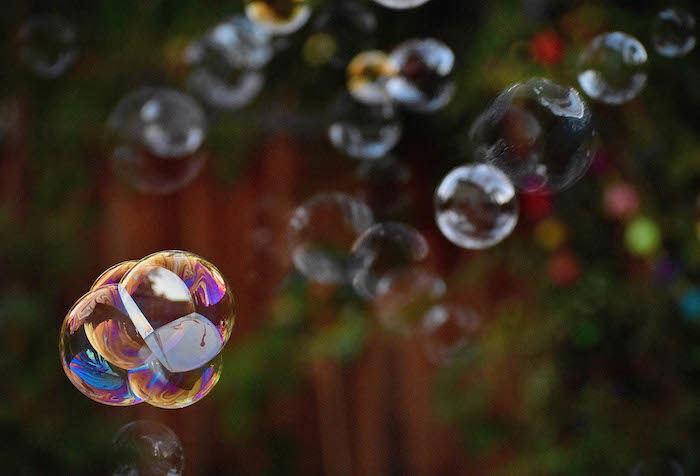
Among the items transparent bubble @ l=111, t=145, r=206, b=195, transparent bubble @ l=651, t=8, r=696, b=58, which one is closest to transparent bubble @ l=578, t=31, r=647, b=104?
transparent bubble @ l=651, t=8, r=696, b=58

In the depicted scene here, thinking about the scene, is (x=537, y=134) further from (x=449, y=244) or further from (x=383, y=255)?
Result: (x=449, y=244)

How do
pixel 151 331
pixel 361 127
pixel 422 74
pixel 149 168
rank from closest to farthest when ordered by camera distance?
pixel 151 331 < pixel 422 74 < pixel 361 127 < pixel 149 168

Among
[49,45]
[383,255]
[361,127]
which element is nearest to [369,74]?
[361,127]

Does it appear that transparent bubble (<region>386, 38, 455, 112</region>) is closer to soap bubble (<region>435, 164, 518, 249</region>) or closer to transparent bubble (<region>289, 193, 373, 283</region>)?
soap bubble (<region>435, 164, 518, 249</region>)

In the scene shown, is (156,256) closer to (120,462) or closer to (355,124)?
(120,462)

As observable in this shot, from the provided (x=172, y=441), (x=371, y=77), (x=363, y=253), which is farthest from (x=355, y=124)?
(x=172, y=441)

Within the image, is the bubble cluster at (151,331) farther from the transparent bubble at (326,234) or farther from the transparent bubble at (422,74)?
the transparent bubble at (326,234)
